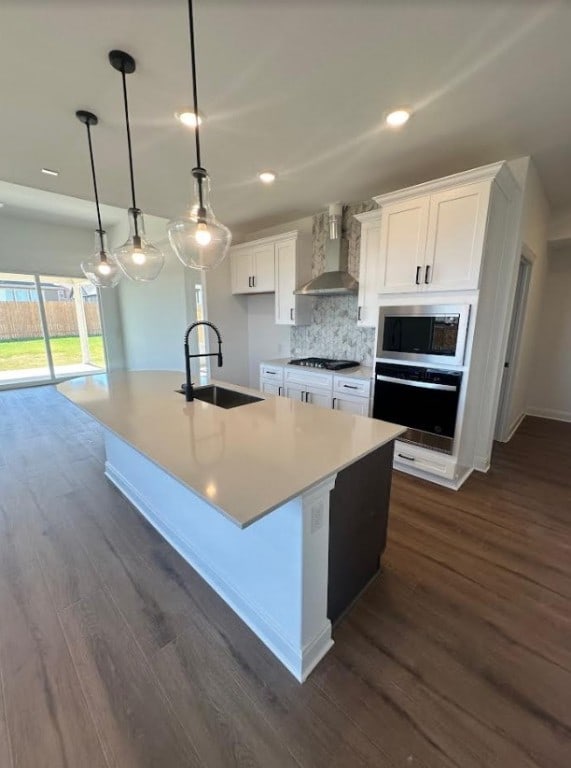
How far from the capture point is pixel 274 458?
4.31 feet

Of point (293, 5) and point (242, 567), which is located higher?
point (293, 5)

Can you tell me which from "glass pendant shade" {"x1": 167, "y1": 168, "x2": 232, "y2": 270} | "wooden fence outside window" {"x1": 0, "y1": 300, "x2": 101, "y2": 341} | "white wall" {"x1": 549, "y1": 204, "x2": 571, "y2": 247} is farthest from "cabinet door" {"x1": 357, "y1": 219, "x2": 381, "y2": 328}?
"wooden fence outside window" {"x1": 0, "y1": 300, "x2": 101, "y2": 341}

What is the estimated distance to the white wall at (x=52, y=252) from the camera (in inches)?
226

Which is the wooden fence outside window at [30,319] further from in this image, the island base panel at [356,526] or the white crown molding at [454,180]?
the island base panel at [356,526]

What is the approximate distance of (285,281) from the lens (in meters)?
3.96

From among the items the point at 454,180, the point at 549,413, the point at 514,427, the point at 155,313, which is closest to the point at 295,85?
the point at 454,180

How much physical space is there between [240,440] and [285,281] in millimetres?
2909

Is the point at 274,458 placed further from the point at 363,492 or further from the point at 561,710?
the point at 561,710

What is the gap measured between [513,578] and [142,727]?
6.57 feet

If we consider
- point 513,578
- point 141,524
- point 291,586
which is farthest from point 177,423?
point 513,578

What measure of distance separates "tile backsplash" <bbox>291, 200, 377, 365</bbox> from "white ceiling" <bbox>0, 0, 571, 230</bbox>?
737 mm

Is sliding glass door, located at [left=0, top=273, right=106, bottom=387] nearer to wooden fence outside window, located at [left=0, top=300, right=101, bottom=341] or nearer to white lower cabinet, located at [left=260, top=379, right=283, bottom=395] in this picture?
wooden fence outside window, located at [left=0, top=300, right=101, bottom=341]

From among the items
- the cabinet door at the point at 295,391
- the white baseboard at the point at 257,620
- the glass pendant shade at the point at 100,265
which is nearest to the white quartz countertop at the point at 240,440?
the white baseboard at the point at 257,620

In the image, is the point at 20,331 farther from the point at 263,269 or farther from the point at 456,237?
the point at 456,237
